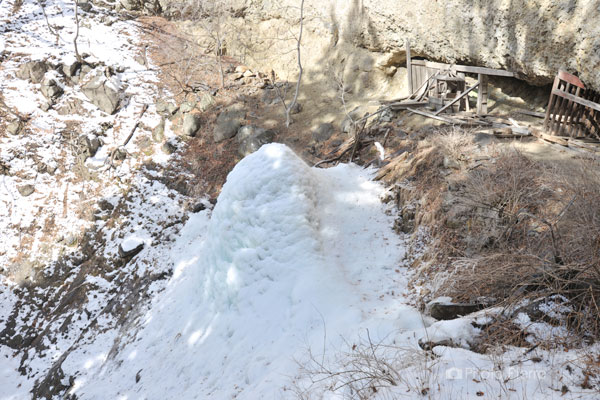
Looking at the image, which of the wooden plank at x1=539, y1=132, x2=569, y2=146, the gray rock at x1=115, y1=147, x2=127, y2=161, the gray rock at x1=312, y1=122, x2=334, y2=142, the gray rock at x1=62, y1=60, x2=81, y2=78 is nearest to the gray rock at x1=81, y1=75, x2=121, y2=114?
the gray rock at x1=62, y1=60, x2=81, y2=78

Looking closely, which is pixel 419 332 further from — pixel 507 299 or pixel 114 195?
pixel 114 195

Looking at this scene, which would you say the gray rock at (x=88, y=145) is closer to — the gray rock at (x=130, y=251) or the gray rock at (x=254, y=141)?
the gray rock at (x=130, y=251)

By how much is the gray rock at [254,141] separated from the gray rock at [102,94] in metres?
6.07

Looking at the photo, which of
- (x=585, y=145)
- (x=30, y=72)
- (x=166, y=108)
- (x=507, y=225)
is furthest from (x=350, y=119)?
(x=30, y=72)

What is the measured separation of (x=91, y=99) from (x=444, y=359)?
1794 centimetres

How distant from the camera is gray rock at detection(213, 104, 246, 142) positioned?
16.4m

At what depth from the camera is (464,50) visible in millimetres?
12203

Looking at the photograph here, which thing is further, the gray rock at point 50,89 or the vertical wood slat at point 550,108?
the gray rock at point 50,89

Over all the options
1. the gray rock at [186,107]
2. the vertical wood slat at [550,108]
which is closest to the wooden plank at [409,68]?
the vertical wood slat at [550,108]

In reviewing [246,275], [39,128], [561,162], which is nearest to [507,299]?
[246,275]

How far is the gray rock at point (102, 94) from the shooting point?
16.6 meters

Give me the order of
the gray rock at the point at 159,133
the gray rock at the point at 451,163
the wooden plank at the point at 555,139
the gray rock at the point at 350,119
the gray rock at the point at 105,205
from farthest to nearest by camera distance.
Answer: the gray rock at the point at 159,133
the gray rock at the point at 350,119
the gray rock at the point at 105,205
the wooden plank at the point at 555,139
the gray rock at the point at 451,163

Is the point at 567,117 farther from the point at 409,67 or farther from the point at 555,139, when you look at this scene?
the point at 409,67

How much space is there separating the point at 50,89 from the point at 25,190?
16.9 feet
